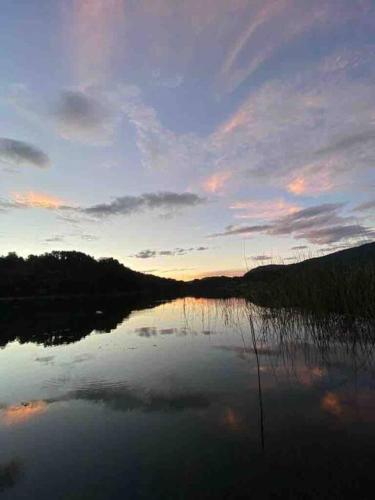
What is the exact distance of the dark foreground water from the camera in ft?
10.6

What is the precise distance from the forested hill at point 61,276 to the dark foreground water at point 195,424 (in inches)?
3448

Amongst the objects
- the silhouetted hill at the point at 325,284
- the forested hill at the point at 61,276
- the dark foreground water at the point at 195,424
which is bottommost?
the dark foreground water at the point at 195,424

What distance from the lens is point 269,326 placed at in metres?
12.9

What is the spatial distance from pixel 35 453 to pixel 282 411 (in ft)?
9.89

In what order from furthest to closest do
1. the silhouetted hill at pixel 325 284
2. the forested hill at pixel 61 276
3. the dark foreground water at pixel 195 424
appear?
the forested hill at pixel 61 276 → the silhouetted hill at pixel 325 284 → the dark foreground water at pixel 195 424

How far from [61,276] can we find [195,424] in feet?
359

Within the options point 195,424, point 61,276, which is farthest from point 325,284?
point 61,276

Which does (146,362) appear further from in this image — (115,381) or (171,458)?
(171,458)

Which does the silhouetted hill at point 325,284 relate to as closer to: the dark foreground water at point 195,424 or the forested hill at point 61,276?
the dark foreground water at point 195,424

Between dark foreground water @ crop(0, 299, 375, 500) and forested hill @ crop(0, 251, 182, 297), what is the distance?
287 feet

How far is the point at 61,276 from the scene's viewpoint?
352 ft

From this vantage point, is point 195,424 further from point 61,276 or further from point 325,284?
point 61,276

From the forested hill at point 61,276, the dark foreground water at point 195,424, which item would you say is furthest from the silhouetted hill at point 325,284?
the forested hill at point 61,276

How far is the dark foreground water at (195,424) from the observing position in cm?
323
